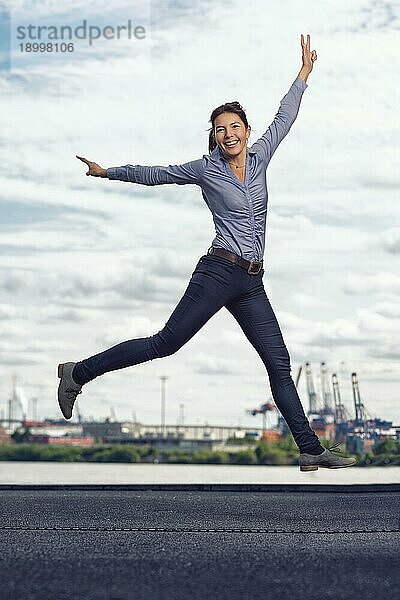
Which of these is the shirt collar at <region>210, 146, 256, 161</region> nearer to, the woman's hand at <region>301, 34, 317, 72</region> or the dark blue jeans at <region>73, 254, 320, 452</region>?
the dark blue jeans at <region>73, 254, 320, 452</region>

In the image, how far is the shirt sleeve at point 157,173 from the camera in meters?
7.02

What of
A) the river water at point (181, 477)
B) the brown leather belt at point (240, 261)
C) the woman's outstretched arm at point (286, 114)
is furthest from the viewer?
the river water at point (181, 477)

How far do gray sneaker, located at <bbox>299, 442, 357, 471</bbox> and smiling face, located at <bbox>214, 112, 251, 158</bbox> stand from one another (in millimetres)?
1966

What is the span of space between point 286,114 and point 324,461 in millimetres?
2285

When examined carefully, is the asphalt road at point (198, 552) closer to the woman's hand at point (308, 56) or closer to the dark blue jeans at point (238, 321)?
the dark blue jeans at point (238, 321)

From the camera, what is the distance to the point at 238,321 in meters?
7.04

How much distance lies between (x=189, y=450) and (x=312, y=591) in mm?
134462

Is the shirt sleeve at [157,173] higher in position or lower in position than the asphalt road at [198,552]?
higher

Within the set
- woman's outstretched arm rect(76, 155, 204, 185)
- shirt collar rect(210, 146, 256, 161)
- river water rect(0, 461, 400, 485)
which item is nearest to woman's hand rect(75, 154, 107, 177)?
woman's outstretched arm rect(76, 155, 204, 185)

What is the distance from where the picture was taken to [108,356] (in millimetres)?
7125

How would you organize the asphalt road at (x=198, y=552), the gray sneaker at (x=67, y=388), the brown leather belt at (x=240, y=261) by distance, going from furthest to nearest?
1. the gray sneaker at (x=67, y=388)
2. the brown leather belt at (x=240, y=261)
3. the asphalt road at (x=198, y=552)

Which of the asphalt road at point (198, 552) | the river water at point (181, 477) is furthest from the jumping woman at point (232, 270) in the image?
the river water at point (181, 477)

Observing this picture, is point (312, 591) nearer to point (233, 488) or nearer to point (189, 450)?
point (233, 488)

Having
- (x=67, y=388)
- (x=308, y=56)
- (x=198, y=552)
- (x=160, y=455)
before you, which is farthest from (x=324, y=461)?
(x=160, y=455)
